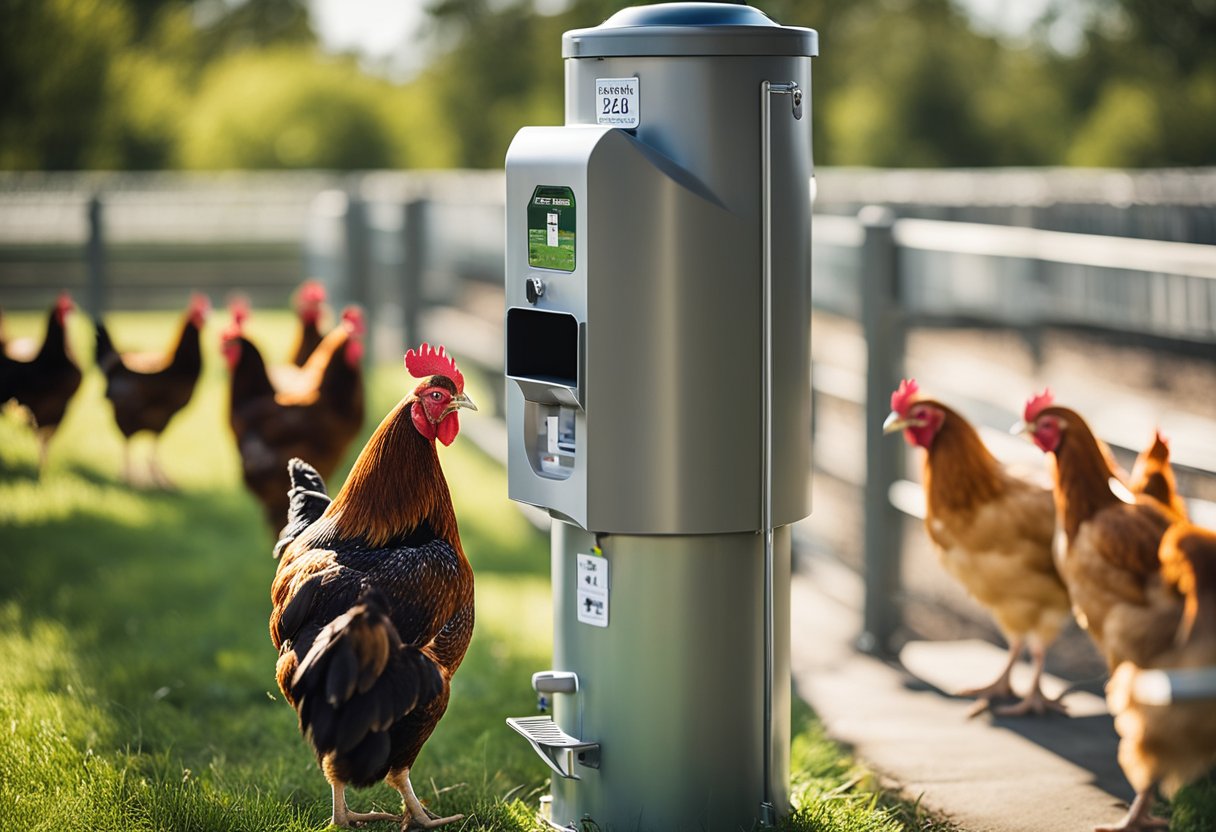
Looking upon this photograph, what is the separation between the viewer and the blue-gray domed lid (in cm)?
397

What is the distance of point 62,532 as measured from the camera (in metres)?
8.80

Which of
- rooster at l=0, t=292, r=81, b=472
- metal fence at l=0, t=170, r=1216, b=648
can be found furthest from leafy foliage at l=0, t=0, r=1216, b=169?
rooster at l=0, t=292, r=81, b=472

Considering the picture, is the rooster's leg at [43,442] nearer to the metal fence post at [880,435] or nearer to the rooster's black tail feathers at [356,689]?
the metal fence post at [880,435]

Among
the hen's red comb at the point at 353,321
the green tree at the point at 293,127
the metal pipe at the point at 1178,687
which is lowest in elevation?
the metal pipe at the point at 1178,687

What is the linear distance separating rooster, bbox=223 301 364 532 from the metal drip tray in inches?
134

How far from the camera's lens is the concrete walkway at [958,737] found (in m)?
4.79

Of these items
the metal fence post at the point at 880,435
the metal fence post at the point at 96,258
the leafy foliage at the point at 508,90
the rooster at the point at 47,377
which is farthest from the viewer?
the leafy foliage at the point at 508,90

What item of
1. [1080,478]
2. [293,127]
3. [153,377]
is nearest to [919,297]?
[1080,478]

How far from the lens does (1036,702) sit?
5.74 metres

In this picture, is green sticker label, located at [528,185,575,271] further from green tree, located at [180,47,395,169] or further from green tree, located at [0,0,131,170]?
green tree, located at [180,47,395,169]

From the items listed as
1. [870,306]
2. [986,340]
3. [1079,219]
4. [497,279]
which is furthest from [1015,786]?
[1079,219]

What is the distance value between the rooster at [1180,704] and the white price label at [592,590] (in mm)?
1416

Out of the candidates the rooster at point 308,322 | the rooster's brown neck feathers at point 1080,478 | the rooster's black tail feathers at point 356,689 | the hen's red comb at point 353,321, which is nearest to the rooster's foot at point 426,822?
the rooster's black tail feathers at point 356,689

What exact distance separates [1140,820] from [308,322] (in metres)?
5.85
